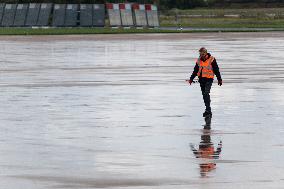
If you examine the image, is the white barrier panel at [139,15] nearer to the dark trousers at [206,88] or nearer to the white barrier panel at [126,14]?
the white barrier panel at [126,14]

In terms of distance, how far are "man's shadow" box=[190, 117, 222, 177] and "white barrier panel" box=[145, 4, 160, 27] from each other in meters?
68.3

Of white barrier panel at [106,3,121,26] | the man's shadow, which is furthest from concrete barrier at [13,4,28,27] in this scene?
the man's shadow

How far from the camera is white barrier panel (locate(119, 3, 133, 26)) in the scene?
3469 inches

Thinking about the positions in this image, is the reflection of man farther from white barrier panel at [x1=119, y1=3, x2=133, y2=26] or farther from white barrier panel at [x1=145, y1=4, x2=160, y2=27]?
white barrier panel at [x1=145, y1=4, x2=160, y2=27]

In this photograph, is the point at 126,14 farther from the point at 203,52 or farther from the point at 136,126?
the point at 136,126

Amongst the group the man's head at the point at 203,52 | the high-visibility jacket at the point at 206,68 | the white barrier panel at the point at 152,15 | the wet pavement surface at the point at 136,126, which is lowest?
the white barrier panel at the point at 152,15

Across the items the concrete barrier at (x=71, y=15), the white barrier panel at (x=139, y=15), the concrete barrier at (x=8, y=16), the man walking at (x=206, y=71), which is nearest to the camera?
the man walking at (x=206, y=71)

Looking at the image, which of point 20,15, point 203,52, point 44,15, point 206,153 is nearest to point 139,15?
point 44,15

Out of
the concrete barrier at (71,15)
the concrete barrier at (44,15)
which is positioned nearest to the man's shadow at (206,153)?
the concrete barrier at (71,15)

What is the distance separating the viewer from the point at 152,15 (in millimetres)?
88875

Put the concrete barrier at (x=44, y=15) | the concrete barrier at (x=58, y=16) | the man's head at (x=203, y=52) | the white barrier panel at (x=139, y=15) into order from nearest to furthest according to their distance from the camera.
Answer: the man's head at (x=203, y=52)
the white barrier panel at (x=139, y=15)
the concrete barrier at (x=58, y=16)
the concrete barrier at (x=44, y=15)

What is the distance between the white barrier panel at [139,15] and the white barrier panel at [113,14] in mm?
1342

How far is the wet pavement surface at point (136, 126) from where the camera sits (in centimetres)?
1477

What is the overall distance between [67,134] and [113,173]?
4905 millimetres
